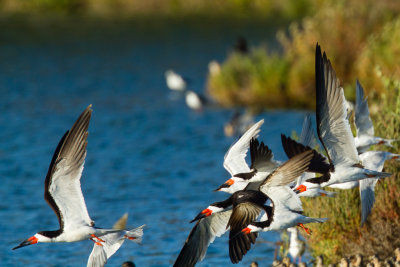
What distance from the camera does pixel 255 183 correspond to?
8484 mm

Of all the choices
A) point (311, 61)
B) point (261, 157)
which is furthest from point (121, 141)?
point (261, 157)

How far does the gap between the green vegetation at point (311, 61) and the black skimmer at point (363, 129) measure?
8.04 meters

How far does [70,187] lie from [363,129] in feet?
10.8

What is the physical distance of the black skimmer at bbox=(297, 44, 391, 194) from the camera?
25.8ft

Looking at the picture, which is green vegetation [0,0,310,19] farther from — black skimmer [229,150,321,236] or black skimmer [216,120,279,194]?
black skimmer [229,150,321,236]

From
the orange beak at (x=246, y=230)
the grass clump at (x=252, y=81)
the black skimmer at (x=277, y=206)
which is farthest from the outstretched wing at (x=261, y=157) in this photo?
the grass clump at (x=252, y=81)

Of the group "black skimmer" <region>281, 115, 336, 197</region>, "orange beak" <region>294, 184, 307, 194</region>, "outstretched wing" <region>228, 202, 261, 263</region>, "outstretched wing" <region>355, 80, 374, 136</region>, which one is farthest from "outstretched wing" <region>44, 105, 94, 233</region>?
"outstretched wing" <region>355, 80, 374, 136</region>

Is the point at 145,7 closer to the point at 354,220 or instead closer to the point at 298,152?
the point at 354,220

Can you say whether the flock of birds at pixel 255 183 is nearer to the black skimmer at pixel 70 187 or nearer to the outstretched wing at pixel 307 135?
the black skimmer at pixel 70 187

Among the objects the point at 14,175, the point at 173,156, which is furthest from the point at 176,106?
the point at 14,175

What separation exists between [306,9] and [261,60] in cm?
1771

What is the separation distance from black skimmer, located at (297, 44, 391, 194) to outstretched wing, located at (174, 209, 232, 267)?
3.42 ft

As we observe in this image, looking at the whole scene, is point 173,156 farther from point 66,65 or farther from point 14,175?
point 66,65

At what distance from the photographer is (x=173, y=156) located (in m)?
17.3
